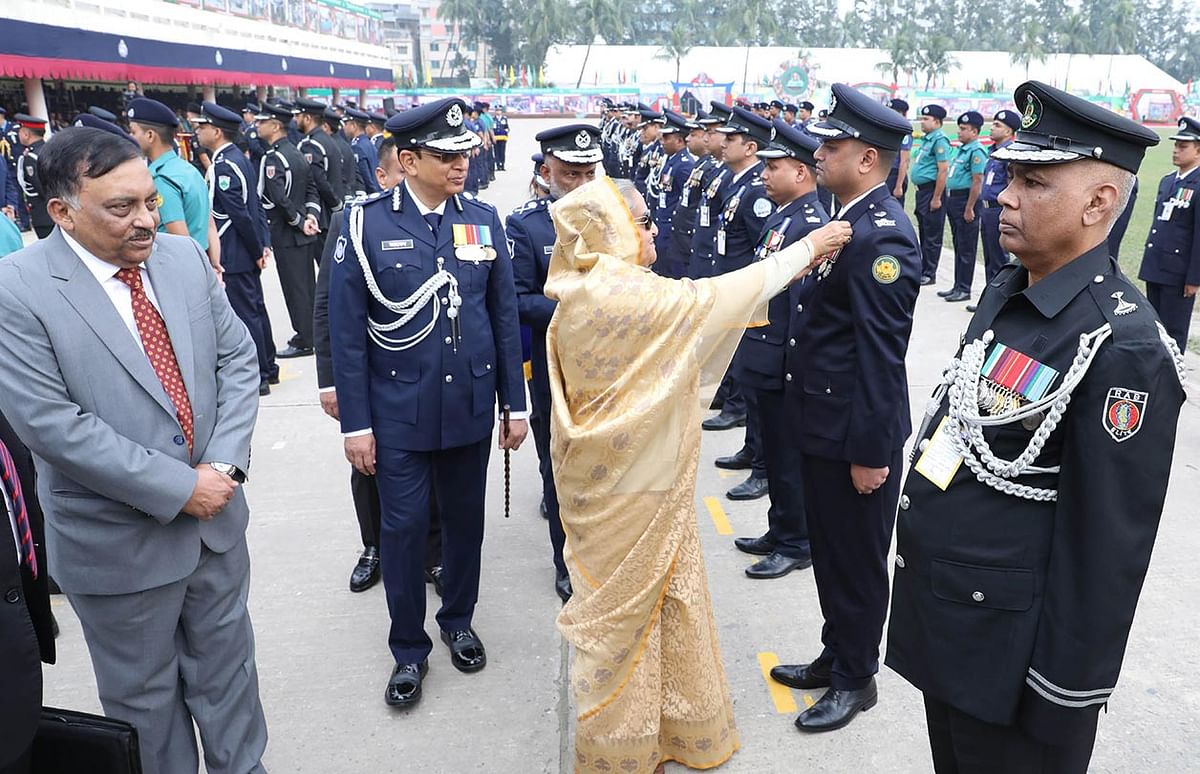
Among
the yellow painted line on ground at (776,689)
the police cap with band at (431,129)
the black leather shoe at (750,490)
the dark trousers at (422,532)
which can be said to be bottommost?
the black leather shoe at (750,490)

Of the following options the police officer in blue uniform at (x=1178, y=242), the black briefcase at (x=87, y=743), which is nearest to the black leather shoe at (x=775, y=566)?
the black briefcase at (x=87, y=743)

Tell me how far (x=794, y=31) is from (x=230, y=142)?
366 ft

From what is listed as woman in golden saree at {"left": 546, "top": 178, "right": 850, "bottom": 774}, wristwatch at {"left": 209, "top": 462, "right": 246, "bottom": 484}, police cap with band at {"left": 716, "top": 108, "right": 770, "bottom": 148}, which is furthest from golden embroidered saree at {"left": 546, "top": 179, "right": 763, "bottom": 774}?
police cap with band at {"left": 716, "top": 108, "right": 770, "bottom": 148}

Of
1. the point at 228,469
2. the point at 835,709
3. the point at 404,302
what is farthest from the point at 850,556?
the point at 228,469

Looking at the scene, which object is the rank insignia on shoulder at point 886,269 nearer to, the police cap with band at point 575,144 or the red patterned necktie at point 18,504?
the police cap with band at point 575,144

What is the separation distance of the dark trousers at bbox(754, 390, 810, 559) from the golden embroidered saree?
1.62 m

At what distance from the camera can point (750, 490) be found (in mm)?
5152

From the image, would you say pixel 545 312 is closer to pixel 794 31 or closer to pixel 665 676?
pixel 665 676

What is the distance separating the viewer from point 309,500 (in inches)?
202

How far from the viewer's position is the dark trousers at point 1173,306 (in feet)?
20.9

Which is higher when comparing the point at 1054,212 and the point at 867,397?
the point at 1054,212

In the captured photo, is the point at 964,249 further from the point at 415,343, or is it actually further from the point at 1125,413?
the point at 1125,413

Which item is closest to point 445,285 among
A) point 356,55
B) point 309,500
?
point 309,500

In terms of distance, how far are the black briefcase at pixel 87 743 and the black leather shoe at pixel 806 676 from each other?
7.25 feet
